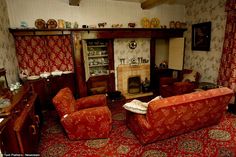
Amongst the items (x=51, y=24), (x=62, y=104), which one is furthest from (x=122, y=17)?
(x=62, y=104)

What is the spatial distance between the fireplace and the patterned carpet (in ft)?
7.23

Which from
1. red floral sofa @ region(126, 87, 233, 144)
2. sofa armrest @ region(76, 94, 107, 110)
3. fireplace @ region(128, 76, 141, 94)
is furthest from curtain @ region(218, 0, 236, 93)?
sofa armrest @ region(76, 94, 107, 110)

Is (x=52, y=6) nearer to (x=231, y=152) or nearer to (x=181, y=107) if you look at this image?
(x=181, y=107)

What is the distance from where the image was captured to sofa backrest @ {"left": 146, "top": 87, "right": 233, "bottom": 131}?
2.09 meters

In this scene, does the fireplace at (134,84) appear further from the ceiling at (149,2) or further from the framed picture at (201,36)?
the ceiling at (149,2)

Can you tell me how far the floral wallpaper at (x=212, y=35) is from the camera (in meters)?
3.99

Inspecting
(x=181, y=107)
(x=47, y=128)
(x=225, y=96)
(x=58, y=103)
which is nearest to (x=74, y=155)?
(x=58, y=103)

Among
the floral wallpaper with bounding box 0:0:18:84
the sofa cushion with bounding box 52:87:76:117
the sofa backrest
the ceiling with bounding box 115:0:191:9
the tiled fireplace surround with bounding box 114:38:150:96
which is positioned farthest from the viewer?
the tiled fireplace surround with bounding box 114:38:150:96

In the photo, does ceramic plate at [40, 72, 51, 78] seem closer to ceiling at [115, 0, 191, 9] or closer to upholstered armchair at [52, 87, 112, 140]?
upholstered armchair at [52, 87, 112, 140]

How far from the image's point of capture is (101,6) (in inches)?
169

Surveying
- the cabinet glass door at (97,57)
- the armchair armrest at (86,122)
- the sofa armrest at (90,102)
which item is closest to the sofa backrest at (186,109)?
the armchair armrest at (86,122)

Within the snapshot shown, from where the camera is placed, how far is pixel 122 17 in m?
4.55

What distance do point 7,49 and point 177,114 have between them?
343 cm

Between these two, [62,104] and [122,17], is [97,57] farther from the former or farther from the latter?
[62,104]
